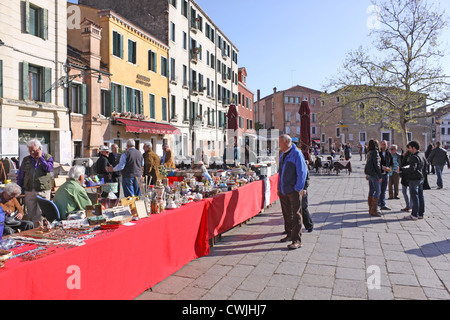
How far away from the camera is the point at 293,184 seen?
5.31 meters

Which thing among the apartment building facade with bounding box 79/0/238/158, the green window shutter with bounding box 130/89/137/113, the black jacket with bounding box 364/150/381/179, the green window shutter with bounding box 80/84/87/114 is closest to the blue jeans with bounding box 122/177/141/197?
the black jacket with bounding box 364/150/381/179

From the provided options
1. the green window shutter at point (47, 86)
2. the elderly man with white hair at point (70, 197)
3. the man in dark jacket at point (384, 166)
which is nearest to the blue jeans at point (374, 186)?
the man in dark jacket at point (384, 166)

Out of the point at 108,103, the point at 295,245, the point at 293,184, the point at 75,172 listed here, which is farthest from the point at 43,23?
the point at 295,245

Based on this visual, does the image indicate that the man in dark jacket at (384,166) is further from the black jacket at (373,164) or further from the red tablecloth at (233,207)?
the red tablecloth at (233,207)

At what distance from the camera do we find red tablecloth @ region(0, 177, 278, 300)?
240cm

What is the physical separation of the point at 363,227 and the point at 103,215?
16.0 feet

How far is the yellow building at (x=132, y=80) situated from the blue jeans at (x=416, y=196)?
14.1 meters

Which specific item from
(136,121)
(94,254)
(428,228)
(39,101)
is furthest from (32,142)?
(136,121)

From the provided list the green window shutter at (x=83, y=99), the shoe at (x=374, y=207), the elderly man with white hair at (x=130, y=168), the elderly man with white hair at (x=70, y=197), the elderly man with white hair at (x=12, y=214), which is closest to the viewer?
the elderly man with white hair at (x=70, y=197)

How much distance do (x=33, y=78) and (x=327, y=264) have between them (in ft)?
44.1

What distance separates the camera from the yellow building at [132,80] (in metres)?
17.8

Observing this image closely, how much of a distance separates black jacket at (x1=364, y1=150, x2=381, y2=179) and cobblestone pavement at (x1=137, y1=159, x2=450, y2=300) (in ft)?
3.20

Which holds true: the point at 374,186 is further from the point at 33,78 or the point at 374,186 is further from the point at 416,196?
the point at 33,78

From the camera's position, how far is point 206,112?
103 feet
